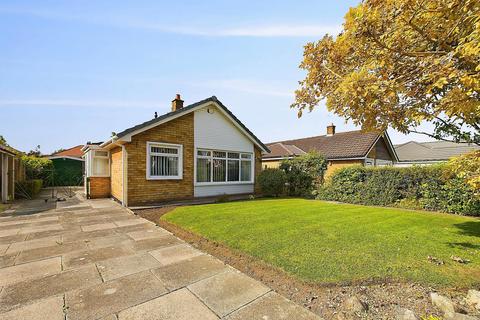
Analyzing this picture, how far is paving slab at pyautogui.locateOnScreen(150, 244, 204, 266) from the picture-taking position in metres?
4.45

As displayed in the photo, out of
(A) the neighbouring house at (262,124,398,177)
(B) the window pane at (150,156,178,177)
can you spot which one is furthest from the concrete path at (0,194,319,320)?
(A) the neighbouring house at (262,124,398,177)

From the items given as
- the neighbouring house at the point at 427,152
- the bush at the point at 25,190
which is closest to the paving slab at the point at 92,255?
the bush at the point at 25,190

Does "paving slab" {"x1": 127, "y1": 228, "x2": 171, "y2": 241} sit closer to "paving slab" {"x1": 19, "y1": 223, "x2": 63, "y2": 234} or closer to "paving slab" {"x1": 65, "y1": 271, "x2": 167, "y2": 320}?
"paving slab" {"x1": 65, "y1": 271, "x2": 167, "y2": 320}

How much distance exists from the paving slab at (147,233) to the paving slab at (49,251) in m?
1.11

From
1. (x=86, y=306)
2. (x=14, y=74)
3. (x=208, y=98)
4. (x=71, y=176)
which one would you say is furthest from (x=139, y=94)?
(x=71, y=176)

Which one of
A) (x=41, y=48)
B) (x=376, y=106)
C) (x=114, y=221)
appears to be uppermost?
(x=41, y=48)

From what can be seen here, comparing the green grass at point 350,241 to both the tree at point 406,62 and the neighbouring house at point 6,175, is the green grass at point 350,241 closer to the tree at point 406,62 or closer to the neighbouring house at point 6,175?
the tree at point 406,62

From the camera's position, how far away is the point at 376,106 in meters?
3.75

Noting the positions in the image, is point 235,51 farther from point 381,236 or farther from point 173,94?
point 381,236

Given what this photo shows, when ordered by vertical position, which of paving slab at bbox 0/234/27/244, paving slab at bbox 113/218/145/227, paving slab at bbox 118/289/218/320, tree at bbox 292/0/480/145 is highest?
tree at bbox 292/0/480/145

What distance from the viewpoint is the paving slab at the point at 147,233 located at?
5938 millimetres

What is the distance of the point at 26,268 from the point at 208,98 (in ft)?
34.1

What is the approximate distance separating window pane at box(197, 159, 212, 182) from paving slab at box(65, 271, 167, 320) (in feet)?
29.7

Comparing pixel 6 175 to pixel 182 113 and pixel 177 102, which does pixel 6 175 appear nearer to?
pixel 177 102
